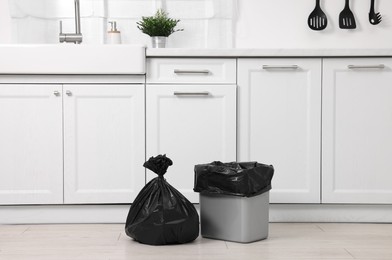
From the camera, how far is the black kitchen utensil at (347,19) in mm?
3877

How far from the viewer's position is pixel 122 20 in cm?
385

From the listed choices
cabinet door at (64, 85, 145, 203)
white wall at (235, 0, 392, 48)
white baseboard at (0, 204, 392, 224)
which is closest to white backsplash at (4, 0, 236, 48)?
white wall at (235, 0, 392, 48)

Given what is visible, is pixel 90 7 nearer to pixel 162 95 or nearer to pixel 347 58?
pixel 162 95

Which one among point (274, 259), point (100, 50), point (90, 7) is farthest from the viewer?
point (90, 7)

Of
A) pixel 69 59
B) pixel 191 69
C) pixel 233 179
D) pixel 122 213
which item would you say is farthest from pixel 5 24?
pixel 233 179

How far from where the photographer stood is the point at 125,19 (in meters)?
3.85

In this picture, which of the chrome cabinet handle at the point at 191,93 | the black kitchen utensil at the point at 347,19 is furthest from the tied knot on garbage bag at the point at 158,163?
the black kitchen utensil at the point at 347,19

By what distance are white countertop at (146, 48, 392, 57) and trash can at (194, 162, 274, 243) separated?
61 cm

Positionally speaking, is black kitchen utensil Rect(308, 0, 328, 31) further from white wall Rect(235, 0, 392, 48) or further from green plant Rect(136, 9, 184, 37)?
green plant Rect(136, 9, 184, 37)

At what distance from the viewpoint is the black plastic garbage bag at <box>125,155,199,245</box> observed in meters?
2.77

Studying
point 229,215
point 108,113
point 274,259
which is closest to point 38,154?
point 108,113

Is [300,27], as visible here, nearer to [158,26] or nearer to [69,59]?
[158,26]

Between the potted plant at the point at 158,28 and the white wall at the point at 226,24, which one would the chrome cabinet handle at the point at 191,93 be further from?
the white wall at the point at 226,24

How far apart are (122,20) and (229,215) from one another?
153 cm
